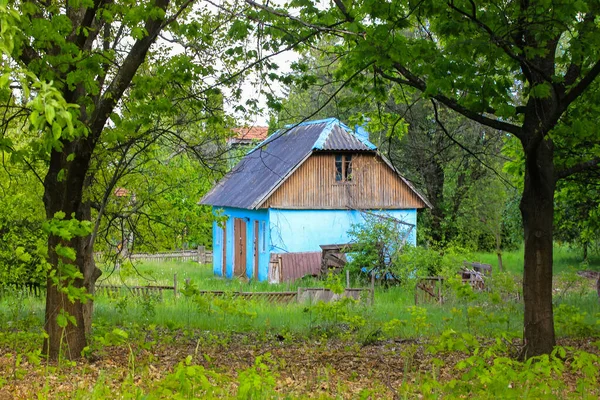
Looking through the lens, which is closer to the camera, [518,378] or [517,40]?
[518,378]

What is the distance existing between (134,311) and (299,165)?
15364mm

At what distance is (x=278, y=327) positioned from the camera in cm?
1156

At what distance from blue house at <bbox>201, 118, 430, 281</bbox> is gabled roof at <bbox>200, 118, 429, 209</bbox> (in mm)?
43

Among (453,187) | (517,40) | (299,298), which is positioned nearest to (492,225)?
(453,187)

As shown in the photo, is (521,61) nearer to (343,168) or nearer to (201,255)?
(343,168)

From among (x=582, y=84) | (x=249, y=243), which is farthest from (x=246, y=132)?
(x=249, y=243)

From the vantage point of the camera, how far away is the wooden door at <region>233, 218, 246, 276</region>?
30578 millimetres

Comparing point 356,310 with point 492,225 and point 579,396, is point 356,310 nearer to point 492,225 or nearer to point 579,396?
point 579,396

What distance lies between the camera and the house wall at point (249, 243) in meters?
28.0

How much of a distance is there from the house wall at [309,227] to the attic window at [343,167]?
4.77 ft

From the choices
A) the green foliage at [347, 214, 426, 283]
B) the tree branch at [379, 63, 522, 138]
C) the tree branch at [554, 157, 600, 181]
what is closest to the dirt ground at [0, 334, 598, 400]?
the tree branch at [554, 157, 600, 181]

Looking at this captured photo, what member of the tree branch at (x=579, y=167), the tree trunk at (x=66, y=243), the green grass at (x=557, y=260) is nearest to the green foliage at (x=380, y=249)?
the green grass at (x=557, y=260)

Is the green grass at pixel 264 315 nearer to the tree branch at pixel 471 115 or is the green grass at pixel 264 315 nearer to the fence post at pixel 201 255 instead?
the tree branch at pixel 471 115

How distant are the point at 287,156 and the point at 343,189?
293 cm
